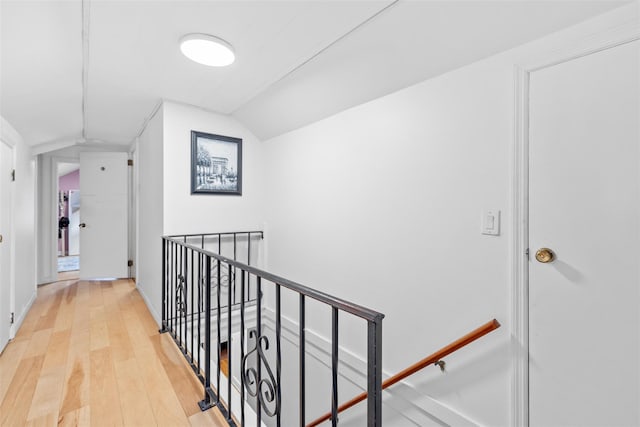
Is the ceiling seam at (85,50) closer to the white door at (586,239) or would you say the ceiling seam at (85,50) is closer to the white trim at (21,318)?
the white trim at (21,318)

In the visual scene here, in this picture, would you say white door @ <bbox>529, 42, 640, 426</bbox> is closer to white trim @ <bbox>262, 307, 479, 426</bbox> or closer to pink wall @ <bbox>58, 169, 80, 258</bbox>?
white trim @ <bbox>262, 307, 479, 426</bbox>

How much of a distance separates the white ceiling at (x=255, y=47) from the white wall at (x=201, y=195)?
0.24 m

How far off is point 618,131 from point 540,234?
0.52 m

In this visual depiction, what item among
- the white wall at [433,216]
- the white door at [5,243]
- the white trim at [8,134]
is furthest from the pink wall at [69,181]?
the white wall at [433,216]

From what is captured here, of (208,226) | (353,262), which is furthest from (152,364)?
(353,262)

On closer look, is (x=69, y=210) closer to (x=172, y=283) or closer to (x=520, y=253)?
(x=172, y=283)

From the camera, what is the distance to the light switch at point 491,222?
156cm

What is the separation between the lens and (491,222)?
1.58 metres

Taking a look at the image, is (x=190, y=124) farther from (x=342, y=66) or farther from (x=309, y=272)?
(x=309, y=272)

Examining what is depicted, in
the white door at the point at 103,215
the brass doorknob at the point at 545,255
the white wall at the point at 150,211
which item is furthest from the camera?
the white door at the point at 103,215

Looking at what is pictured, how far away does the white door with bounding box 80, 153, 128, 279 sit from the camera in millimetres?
4312

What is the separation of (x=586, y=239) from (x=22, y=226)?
14.6 feet

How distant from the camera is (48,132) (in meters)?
3.12

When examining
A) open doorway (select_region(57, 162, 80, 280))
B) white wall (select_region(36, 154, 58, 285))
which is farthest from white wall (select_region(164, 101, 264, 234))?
open doorway (select_region(57, 162, 80, 280))
